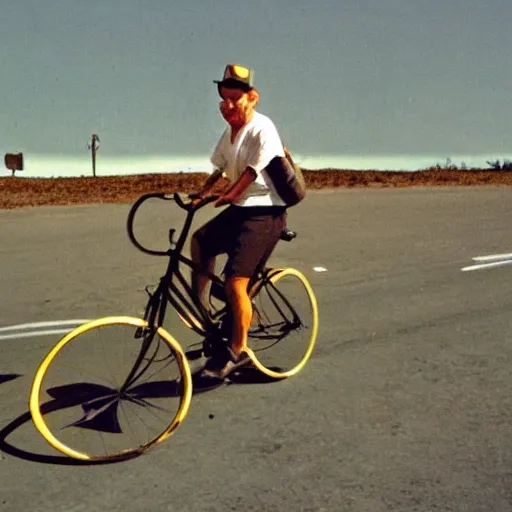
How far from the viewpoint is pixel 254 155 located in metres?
5.73

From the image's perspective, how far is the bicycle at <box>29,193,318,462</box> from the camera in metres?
5.09

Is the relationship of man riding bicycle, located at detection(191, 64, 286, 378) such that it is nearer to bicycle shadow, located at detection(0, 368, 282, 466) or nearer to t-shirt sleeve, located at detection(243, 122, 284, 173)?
t-shirt sleeve, located at detection(243, 122, 284, 173)

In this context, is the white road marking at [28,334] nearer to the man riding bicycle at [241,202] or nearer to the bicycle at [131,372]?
the bicycle at [131,372]

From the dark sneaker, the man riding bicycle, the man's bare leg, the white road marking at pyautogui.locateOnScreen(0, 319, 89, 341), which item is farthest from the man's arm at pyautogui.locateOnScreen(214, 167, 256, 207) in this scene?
the white road marking at pyautogui.locateOnScreen(0, 319, 89, 341)

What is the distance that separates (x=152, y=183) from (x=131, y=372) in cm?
1858

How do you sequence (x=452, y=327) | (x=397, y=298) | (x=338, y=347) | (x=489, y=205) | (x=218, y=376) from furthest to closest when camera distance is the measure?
(x=489, y=205) → (x=397, y=298) → (x=452, y=327) → (x=338, y=347) → (x=218, y=376)

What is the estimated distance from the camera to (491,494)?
4.65 metres

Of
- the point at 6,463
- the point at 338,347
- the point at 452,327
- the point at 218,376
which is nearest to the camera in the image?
the point at 6,463

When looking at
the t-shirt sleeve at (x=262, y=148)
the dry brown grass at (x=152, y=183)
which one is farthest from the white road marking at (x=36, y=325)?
the dry brown grass at (x=152, y=183)

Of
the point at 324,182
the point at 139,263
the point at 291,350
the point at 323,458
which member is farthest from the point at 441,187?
the point at 323,458

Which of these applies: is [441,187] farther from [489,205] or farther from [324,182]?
[489,205]

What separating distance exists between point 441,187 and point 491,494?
1923 cm

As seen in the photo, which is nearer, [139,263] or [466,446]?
[466,446]

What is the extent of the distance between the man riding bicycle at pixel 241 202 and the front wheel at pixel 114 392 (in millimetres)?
726
